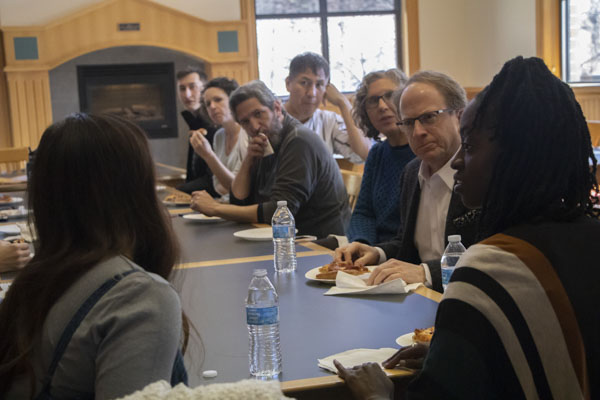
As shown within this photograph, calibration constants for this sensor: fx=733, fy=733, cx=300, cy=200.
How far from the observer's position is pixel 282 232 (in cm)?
251

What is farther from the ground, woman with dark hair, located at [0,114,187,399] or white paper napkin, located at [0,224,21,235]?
woman with dark hair, located at [0,114,187,399]

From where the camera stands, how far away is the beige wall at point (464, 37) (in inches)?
397

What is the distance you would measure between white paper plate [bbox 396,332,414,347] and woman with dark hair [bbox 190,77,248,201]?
9.28 ft

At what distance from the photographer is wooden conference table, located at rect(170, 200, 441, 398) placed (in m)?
1.42

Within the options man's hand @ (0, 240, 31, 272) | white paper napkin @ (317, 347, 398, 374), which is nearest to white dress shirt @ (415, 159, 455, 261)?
white paper napkin @ (317, 347, 398, 374)

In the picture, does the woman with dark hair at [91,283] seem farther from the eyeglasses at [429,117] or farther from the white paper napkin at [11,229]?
the white paper napkin at [11,229]

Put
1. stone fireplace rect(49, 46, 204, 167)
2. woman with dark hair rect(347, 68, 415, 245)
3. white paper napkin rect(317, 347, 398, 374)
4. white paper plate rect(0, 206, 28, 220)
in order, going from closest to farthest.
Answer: white paper napkin rect(317, 347, 398, 374), woman with dark hair rect(347, 68, 415, 245), white paper plate rect(0, 206, 28, 220), stone fireplace rect(49, 46, 204, 167)

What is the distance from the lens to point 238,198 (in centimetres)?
371

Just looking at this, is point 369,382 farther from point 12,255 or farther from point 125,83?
point 125,83

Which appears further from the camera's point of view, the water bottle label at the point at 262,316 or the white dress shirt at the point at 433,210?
the white dress shirt at the point at 433,210

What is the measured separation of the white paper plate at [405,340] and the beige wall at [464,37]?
905cm

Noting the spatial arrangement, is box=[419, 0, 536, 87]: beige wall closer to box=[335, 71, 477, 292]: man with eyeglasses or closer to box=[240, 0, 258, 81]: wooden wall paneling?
box=[240, 0, 258, 81]: wooden wall paneling

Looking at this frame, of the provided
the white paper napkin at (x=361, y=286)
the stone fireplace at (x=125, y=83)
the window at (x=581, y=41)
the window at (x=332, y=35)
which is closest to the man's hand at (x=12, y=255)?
the white paper napkin at (x=361, y=286)

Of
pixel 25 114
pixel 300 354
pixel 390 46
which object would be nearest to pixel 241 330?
pixel 300 354
